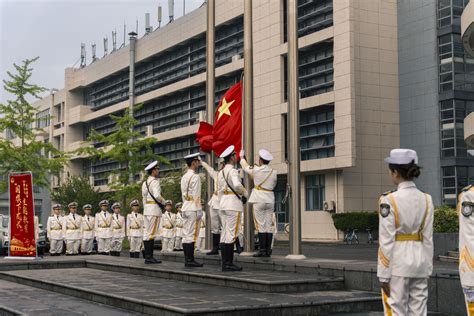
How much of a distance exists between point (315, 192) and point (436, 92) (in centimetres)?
924

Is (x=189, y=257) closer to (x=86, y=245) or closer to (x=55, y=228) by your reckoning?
(x=86, y=245)

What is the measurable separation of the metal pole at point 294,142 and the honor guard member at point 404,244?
6.42m

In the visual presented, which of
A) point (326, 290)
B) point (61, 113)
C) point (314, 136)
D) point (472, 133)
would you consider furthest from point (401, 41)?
point (61, 113)

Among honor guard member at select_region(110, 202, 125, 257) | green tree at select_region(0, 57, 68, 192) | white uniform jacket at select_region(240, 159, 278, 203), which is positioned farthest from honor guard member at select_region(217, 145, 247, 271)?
green tree at select_region(0, 57, 68, 192)

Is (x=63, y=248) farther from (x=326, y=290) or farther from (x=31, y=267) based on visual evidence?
(x=326, y=290)

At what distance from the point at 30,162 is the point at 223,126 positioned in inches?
716

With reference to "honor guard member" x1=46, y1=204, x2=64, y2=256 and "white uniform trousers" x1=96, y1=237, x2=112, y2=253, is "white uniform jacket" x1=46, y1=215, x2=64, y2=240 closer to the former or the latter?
"honor guard member" x1=46, y1=204, x2=64, y2=256

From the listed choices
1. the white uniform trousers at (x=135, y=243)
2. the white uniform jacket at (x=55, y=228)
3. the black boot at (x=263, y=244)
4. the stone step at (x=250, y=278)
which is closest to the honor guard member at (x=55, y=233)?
the white uniform jacket at (x=55, y=228)

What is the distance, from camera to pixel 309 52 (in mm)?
40062

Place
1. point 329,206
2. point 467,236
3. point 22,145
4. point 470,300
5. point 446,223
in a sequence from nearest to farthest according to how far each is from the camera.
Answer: point 470,300, point 467,236, point 446,223, point 22,145, point 329,206

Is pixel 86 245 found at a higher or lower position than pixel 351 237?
higher

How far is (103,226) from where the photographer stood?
22.0 metres

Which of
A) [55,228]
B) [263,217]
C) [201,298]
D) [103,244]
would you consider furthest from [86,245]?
[201,298]

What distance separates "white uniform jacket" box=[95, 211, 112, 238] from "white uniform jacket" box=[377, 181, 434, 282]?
56.9 ft
